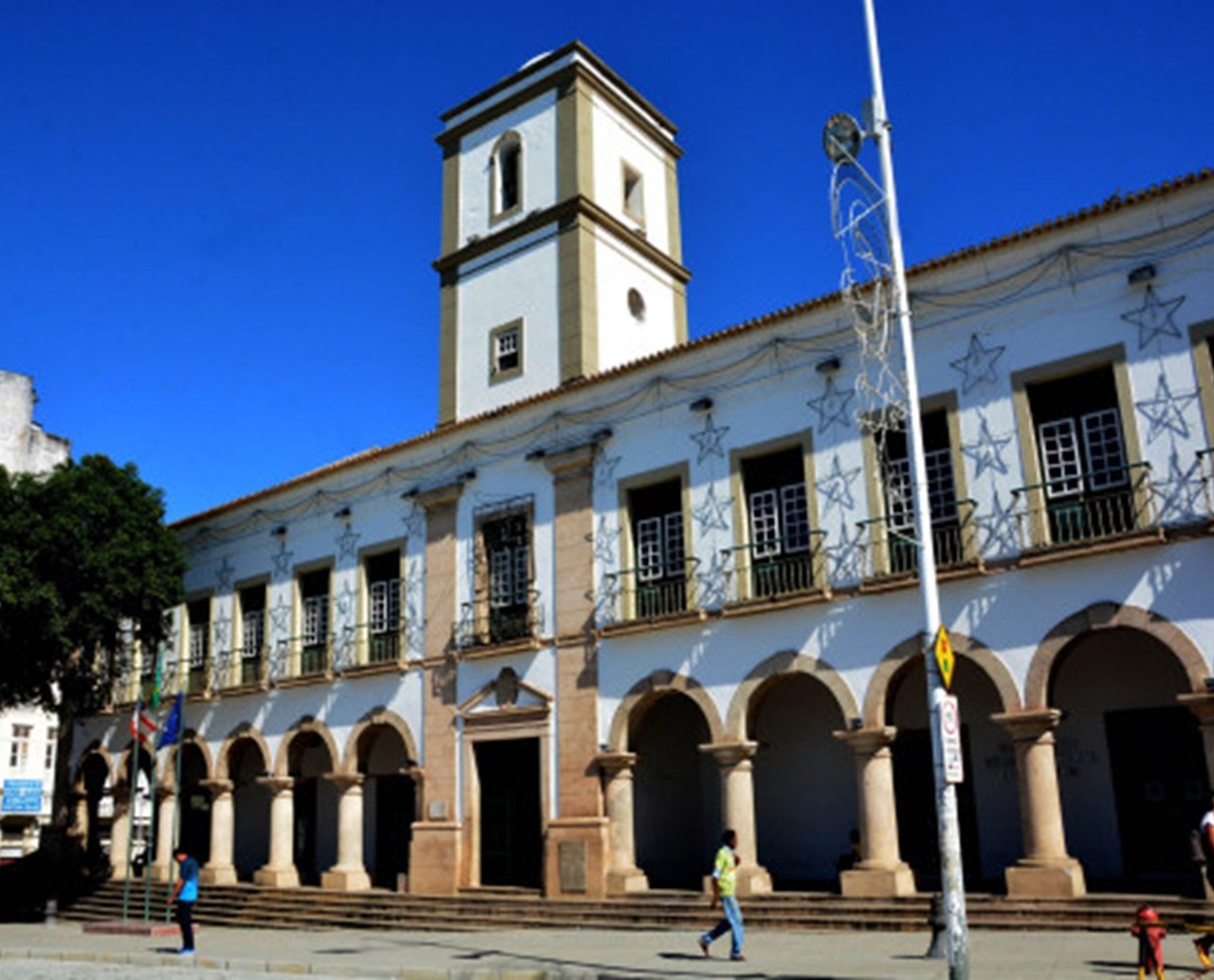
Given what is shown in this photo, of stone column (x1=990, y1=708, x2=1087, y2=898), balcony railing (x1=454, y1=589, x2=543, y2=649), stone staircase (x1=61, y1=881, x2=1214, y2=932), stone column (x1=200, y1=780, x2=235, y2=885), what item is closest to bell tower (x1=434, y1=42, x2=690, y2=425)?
balcony railing (x1=454, y1=589, x2=543, y2=649)

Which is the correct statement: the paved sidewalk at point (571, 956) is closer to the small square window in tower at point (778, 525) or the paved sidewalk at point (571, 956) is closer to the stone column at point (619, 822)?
the stone column at point (619, 822)

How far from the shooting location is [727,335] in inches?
723

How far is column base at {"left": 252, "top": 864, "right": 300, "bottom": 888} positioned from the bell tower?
9307 mm

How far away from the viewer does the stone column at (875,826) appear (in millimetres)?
15500

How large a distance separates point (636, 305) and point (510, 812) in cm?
1089

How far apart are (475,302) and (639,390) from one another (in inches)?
293

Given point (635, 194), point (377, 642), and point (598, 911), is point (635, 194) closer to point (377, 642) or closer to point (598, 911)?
point (377, 642)

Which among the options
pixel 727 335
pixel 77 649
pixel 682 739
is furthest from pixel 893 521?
pixel 77 649

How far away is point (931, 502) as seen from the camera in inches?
645

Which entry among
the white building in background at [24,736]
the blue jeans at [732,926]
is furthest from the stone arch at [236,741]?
the white building in background at [24,736]

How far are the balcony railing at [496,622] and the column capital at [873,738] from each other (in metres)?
5.94

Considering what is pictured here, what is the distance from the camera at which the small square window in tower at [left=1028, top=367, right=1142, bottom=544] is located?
14797 millimetres

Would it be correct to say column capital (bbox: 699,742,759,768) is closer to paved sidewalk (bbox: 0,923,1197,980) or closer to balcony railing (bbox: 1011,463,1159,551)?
paved sidewalk (bbox: 0,923,1197,980)

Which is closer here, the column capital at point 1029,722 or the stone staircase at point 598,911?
the stone staircase at point 598,911
